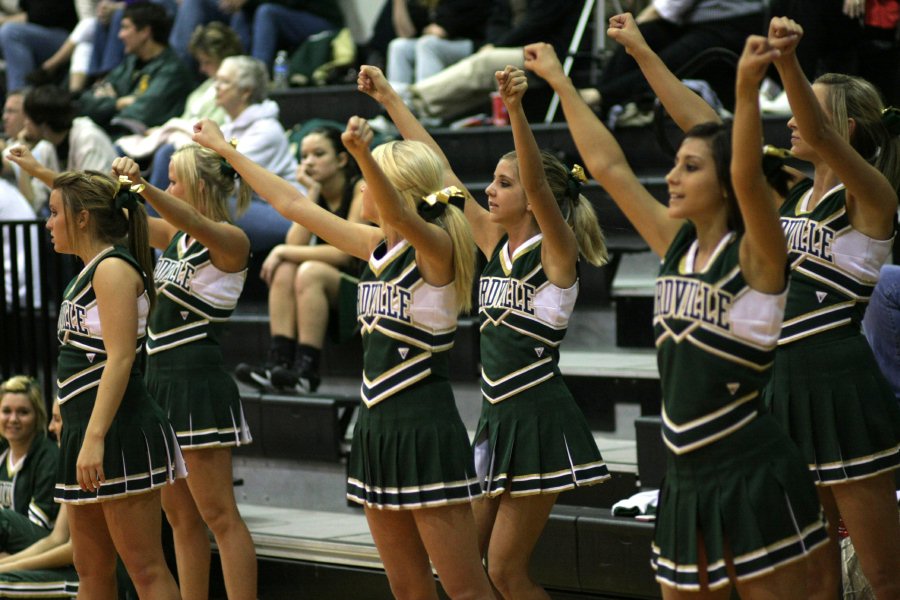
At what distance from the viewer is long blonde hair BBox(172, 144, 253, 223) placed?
416cm

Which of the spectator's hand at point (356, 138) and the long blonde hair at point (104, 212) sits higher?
the spectator's hand at point (356, 138)

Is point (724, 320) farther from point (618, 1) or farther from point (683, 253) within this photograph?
point (618, 1)

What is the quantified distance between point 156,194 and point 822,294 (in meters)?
1.85

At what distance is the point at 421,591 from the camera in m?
3.22

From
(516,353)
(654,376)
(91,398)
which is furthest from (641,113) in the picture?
(91,398)

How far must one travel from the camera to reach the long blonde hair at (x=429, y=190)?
3.23 m

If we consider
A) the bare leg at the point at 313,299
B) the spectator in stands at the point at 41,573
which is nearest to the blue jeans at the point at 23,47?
the bare leg at the point at 313,299

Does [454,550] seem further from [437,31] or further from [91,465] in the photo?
[437,31]

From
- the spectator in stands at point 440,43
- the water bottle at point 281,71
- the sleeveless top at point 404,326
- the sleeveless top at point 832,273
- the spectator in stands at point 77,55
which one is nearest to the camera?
the sleeveless top at point 832,273

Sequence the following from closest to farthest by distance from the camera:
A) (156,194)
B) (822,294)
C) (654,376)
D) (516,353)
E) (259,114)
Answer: (822,294), (516,353), (156,194), (654,376), (259,114)

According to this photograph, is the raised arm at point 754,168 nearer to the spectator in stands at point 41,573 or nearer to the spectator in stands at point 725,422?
the spectator in stands at point 725,422

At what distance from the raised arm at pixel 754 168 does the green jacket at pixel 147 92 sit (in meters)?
5.65

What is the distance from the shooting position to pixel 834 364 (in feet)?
10.1

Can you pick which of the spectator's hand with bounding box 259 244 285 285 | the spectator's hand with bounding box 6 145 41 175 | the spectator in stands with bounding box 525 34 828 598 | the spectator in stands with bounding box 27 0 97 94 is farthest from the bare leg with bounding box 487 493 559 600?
the spectator in stands with bounding box 27 0 97 94
